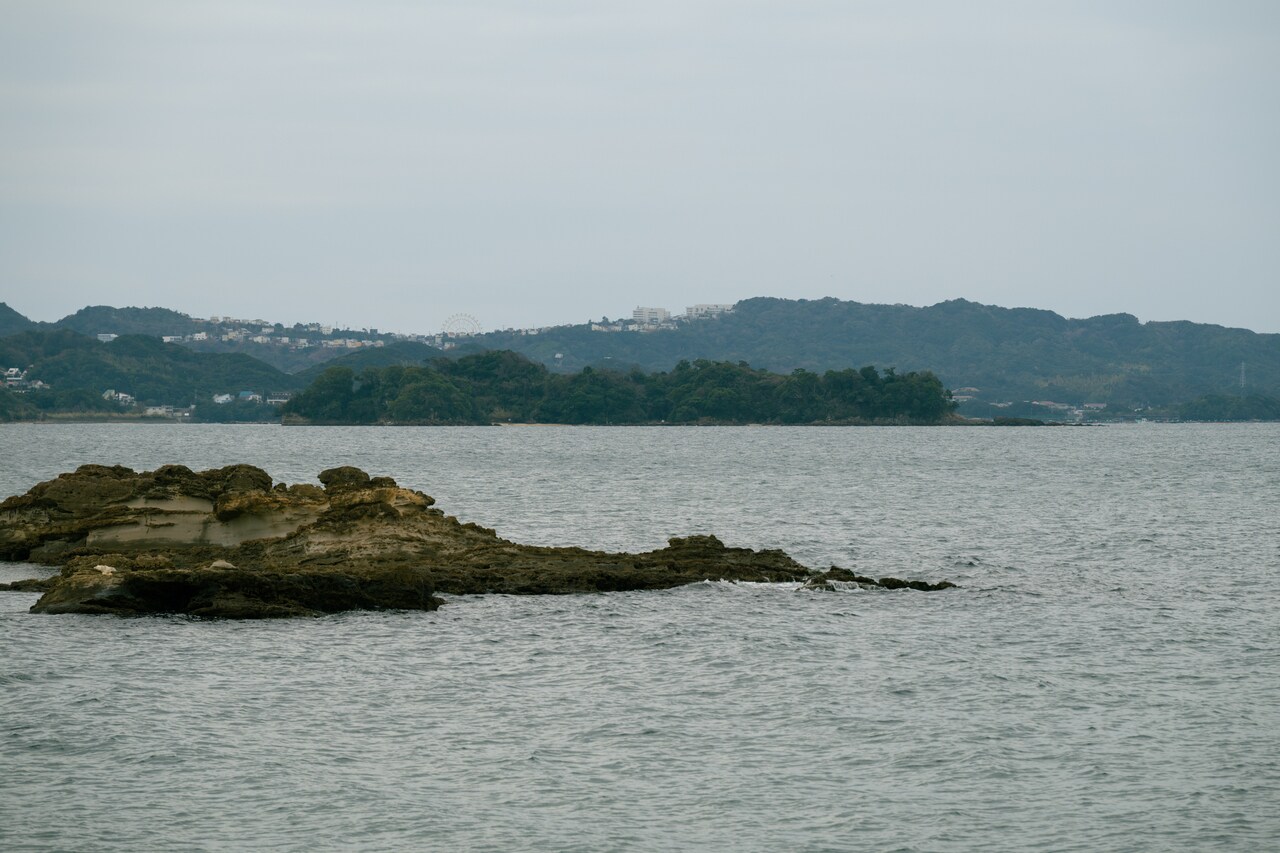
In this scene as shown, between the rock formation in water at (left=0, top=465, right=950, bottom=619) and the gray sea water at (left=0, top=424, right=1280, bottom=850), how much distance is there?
39.1 inches

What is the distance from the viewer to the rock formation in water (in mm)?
26625

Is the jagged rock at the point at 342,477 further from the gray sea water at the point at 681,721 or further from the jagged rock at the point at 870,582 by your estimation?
the jagged rock at the point at 870,582

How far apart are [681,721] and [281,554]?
15.8m

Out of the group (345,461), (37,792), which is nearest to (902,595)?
(37,792)

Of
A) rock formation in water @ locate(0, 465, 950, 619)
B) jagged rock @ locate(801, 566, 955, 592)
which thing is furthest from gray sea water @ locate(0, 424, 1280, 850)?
rock formation in water @ locate(0, 465, 950, 619)

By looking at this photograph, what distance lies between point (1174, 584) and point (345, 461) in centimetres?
8607

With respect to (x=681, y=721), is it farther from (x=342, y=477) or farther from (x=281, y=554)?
(x=342, y=477)

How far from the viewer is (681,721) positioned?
1902 cm

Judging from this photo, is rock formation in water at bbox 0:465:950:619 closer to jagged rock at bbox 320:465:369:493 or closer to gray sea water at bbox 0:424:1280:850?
jagged rock at bbox 320:465:369:493

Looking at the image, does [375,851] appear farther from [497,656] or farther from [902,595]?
[902,595]

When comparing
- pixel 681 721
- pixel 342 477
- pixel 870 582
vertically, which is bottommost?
pixel 681 721

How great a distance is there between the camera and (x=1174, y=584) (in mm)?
33812

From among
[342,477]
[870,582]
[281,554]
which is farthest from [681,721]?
[342,477]

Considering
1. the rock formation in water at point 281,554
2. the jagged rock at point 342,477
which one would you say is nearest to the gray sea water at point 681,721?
the rock formation in water at point 281,554
